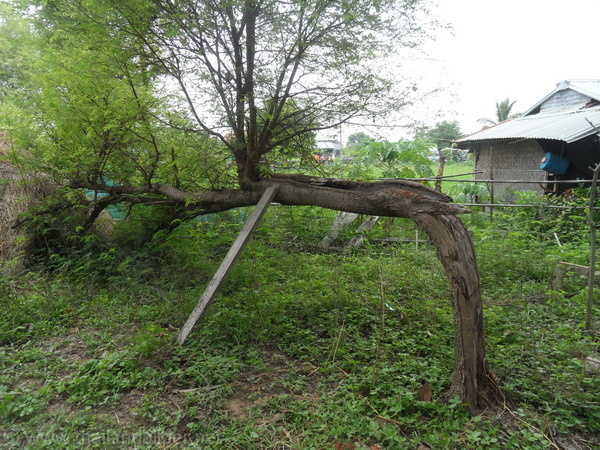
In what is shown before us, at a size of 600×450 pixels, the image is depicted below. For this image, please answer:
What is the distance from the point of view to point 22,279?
5406 mm

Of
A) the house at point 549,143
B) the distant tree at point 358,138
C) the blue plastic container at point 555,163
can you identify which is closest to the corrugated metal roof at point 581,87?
the house at point 549,143

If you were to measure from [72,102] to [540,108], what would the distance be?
546 inches

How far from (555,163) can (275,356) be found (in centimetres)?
876

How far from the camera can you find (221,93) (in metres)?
4.33

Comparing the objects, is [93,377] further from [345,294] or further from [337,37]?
[337,37]

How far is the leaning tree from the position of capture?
4004 mm

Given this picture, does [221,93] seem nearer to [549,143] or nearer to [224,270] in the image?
[224,270]

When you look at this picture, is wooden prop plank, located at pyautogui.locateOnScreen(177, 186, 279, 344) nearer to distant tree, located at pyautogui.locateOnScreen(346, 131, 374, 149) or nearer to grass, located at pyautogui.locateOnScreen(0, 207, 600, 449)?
grass, located at pyautogui.locateOnScreen(0, 207, 600, 449)

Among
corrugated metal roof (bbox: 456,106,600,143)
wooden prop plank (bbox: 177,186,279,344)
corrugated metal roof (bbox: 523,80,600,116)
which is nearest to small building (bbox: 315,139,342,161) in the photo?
wooden prop plank (bbox: 177,186,279,344)

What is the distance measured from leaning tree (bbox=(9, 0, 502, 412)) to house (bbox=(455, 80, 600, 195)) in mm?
4939

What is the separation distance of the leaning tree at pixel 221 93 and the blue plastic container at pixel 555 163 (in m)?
6.77

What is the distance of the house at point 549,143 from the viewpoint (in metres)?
9.16

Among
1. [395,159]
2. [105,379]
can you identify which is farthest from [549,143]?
[105,379]

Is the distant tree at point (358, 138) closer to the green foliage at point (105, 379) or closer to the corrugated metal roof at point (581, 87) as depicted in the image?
the green foliage at point (105, 379)
